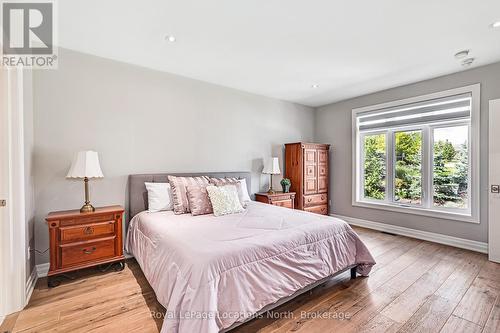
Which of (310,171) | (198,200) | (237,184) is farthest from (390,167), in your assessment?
(198,200)

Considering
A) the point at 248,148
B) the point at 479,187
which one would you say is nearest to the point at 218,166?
the point at 248,148

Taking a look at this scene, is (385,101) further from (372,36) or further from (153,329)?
(153,329)

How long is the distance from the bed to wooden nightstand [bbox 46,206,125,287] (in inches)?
9.0

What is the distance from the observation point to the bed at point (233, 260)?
147cm

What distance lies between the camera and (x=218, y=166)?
12.9 feet

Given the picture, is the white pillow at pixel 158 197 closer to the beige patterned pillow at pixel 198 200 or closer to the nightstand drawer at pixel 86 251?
the beige patterned pillow at pixel 198 200

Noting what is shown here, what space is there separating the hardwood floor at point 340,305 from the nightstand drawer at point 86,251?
0.24 m

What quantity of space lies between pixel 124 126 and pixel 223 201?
1.64 metres

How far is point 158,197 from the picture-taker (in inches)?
115

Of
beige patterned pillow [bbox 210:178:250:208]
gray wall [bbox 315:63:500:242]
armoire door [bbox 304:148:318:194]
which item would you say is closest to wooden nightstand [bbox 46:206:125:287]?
beige patterned pillow [bbox 210:178:250:208]

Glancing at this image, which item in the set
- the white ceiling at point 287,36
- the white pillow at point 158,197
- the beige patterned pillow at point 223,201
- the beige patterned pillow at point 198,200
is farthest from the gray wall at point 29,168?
the beige patterned pillow at point 223,201

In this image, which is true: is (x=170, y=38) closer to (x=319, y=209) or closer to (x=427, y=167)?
(x=319, y=209)

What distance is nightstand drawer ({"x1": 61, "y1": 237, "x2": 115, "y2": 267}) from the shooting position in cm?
234

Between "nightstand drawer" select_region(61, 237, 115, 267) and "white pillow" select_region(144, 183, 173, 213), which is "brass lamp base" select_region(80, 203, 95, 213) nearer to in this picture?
"nightstand drawer" select_region(61, 237, 115, 267)
